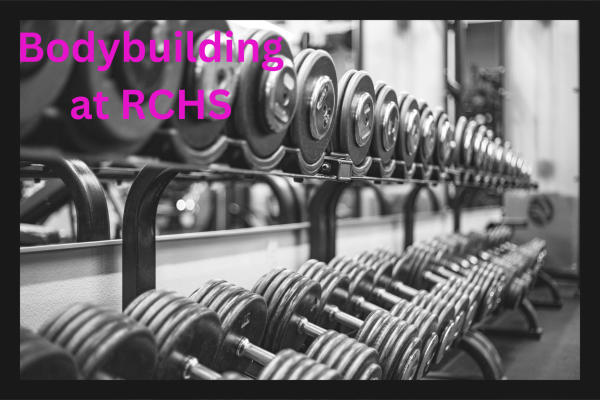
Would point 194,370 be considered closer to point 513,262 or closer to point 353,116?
point 353,116

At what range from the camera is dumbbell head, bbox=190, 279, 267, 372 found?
1.04 meters

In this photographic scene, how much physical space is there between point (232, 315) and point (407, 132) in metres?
0.77

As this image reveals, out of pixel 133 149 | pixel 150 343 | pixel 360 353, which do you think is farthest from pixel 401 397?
pixel 133 149

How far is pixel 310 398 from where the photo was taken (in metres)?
0.91

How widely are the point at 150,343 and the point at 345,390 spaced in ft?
1.26

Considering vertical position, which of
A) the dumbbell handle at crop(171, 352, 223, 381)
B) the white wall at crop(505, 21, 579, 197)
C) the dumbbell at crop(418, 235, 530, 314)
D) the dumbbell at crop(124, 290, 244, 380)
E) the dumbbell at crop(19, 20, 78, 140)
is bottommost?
the dumbbell at crop(418, 235, 530, 314)

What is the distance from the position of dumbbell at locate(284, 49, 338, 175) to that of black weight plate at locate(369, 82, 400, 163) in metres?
0.28

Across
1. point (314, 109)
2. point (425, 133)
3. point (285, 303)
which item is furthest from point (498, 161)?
point (314, 109)

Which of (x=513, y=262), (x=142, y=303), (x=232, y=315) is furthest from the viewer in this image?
(x=513, y=262)

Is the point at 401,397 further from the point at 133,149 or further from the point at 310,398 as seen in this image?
the point at 133,149

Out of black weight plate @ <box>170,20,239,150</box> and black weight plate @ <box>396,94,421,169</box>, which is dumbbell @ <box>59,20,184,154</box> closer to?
black weight plate @ <box>170,20,239,150</box>

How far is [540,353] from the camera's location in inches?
105

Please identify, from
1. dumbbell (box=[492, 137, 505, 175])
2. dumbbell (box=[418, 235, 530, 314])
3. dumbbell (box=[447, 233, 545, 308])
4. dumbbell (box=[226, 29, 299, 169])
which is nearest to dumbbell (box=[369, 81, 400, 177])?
dumbbell (box=[226, 29, 299, 169])

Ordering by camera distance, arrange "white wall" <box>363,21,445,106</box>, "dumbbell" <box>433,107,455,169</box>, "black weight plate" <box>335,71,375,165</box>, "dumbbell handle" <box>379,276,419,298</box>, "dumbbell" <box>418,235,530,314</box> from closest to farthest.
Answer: "black weight plate" <box>335,71,375,165</box> < "dumbbell" <box>433,107,455,169</box> < "dumbbell handle" <box>379,276,419,298</box> < "dumbbell" <box>418,235,530,314</box> < "white wall" <box>363,21,445,106</box>
